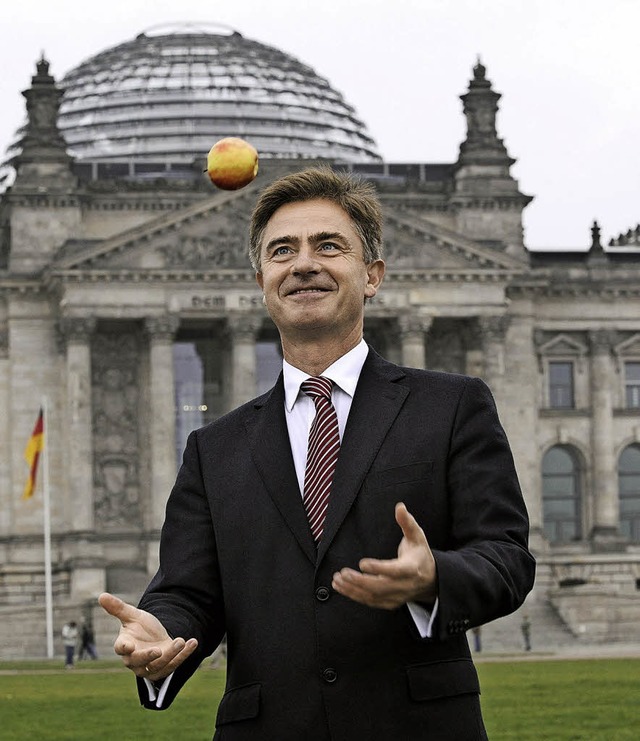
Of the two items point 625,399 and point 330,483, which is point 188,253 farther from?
point 330,483

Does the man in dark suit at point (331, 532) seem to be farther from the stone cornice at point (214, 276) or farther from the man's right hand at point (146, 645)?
the stone cornice at point (214, 276)

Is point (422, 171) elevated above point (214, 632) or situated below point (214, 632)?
above

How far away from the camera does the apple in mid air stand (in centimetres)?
1320

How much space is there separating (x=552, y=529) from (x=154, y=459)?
18.2 meters

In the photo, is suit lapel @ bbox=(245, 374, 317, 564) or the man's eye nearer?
suit lapel @ bbox=(245, 374, 317, 564)

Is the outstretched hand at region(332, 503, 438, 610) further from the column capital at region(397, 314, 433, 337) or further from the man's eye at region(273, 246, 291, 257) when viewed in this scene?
the column capital at region(397, 314, 433, 337)

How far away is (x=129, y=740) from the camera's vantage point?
27.4 meters

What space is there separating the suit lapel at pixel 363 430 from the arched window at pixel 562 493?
81953 mm

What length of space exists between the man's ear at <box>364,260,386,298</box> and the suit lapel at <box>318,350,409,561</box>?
0.31 meters

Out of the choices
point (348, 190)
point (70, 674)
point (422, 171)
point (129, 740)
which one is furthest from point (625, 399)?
point (348, 190)

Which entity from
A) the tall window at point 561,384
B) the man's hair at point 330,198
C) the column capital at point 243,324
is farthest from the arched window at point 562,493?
the man's hair at point 330,198

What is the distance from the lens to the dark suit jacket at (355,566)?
772cm

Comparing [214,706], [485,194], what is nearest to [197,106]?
[485,194]

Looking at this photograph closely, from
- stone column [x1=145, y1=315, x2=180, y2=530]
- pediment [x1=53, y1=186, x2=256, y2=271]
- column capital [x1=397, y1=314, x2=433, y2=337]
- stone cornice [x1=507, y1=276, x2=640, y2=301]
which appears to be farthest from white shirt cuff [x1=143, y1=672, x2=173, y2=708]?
stone cornice [x1=507, y1=276, x2=640, y2=301]
